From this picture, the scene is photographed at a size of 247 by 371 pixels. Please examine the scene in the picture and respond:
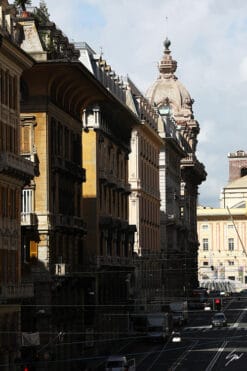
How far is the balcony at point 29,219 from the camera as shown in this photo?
86438 millimetres

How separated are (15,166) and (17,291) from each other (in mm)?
6755

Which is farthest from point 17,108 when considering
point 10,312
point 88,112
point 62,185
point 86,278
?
point 88,112

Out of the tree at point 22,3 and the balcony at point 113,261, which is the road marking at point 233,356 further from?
the tree at point 22,3

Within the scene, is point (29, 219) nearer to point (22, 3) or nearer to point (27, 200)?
point (27, 200)

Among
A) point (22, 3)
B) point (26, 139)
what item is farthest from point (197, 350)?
point (22, 3)

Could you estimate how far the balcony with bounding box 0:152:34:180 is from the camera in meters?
71.6

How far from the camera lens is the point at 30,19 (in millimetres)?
87938

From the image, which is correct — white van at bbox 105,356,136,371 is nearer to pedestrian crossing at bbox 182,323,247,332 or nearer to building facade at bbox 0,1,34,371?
building facade at bbox 0,1,34,371

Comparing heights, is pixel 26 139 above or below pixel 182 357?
above

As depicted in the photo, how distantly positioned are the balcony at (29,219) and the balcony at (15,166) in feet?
30.8

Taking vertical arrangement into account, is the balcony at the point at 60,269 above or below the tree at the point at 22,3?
below

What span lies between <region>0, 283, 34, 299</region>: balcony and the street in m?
18.2

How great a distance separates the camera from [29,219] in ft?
285

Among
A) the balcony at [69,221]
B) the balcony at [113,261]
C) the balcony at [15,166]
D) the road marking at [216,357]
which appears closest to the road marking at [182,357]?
the road marking at [216,357]
